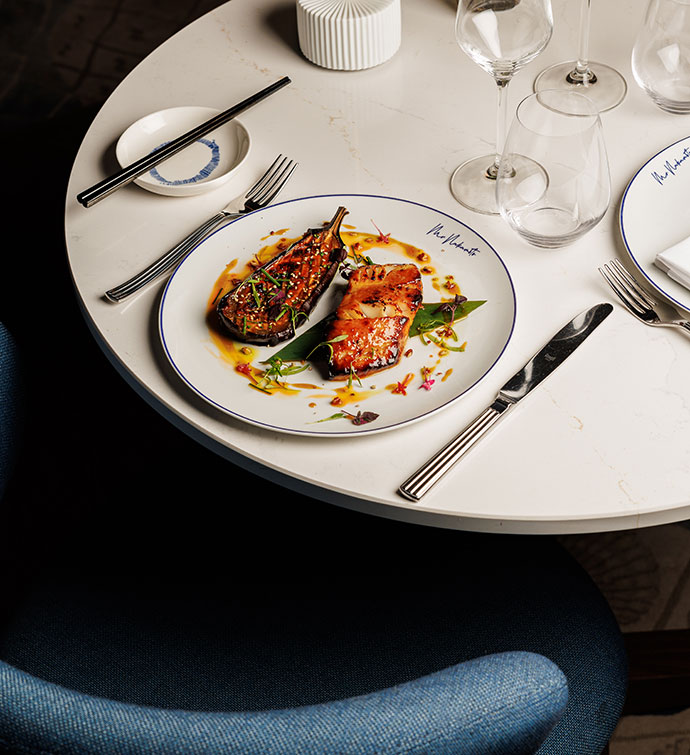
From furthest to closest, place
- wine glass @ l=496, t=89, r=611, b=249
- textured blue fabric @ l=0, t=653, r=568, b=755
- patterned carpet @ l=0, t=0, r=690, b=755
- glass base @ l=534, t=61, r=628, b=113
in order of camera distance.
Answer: patterned carpet @ l=0, t=0, r=690, b=755 < glass base @ l=534, t=61, r=628, b=113 < wine glass @ l=496, t=89, r=611, b=249 < textured blue fabric @ l=0, t=653, r=568, b=755

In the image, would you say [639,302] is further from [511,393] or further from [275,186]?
[275,186]

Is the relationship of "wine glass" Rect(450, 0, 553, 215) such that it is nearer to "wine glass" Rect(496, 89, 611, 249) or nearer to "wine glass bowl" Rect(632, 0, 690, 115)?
"wine glass" Rect(496, 89, 611, 249)

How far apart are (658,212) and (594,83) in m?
0.29

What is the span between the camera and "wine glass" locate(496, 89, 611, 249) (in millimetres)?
888

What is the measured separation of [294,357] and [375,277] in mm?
128

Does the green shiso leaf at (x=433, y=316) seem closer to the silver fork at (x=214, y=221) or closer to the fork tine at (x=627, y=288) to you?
the fork tine at (x=627, y=288)

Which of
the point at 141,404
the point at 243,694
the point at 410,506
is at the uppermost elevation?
the point at 410,506

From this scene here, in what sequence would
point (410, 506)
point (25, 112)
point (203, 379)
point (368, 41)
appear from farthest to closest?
point (25, 112) → point (368, 41) → point (203, 379) → point (410, 506)

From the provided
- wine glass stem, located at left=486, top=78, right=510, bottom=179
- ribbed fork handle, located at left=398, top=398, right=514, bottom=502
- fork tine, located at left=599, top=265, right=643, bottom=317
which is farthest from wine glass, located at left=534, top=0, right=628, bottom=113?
ribbed fork handle, located at left=398, top=398, right=514, bottom=502

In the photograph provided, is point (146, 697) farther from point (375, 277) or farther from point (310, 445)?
point (375, 277)

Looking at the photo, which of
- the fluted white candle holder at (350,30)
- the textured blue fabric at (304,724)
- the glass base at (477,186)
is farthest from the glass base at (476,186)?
the textured blue fabric at (304,724)

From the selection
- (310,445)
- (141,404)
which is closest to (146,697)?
(310,445)

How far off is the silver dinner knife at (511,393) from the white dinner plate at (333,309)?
0.10 feet

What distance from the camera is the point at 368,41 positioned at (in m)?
1.23
